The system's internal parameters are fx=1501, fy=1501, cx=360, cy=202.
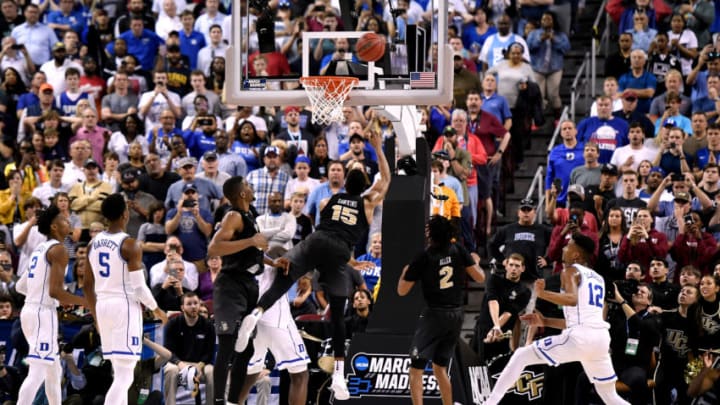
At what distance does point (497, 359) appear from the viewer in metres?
16.9

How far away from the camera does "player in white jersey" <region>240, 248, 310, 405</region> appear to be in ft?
46.9

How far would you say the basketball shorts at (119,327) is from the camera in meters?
13.8

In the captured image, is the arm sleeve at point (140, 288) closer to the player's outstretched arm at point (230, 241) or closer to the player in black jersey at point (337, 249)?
the player's outstretched arm at point (230, 241)

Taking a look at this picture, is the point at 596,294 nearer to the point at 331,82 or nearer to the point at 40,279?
the point at 331,82

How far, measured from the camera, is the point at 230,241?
13.8 meters

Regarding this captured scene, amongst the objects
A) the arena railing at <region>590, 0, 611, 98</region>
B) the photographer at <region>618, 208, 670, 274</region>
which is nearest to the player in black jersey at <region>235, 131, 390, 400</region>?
the photographer at <region>618, 208, 670, 274</region>

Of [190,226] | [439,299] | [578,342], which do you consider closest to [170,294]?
[190,226]

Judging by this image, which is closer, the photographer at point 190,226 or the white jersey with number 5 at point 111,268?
the white jersey with number 5 at point 111,268

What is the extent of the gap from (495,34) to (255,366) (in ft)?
31.3

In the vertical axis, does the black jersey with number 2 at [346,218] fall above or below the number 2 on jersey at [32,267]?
above

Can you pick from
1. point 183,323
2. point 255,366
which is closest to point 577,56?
point 183,323

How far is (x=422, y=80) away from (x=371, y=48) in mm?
635

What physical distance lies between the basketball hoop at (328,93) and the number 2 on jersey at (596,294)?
9.89 ft

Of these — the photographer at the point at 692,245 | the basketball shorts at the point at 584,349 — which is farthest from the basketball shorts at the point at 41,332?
the photographer at the point at 692,245
